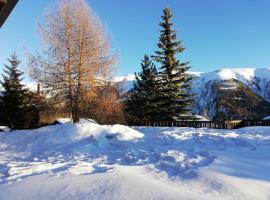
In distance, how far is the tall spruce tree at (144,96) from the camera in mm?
28281

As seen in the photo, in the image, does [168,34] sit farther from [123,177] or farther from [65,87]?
[123,177]

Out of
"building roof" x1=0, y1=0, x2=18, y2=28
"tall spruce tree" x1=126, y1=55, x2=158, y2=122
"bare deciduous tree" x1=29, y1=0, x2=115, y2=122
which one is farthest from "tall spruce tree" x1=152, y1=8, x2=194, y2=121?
"building roof" x1=0, y1=0, x2=18, y2=28

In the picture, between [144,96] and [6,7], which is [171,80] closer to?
[144,96]

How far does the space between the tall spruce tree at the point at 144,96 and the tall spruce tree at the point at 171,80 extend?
0.88m

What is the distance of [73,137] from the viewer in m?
11.7

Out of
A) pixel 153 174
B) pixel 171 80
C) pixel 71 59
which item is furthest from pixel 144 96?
pixel 153 174

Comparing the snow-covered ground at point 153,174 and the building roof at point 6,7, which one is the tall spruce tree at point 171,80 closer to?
the snow-covered ground at point 153,174

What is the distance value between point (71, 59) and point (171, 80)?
454 inches

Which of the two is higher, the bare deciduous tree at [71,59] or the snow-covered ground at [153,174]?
the bare deciduous tree at [71,59]

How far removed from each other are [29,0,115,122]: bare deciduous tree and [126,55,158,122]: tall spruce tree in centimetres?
982

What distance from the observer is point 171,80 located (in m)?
28.0

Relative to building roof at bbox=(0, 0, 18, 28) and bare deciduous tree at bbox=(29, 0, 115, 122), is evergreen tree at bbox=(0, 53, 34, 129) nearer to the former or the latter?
bare deciduous tree at bbox=(29, 0, 115, 122)

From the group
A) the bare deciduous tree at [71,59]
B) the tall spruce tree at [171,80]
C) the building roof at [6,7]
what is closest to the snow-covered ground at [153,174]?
the building roof at [6,7]

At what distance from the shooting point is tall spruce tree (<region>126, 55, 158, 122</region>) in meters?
28.3
